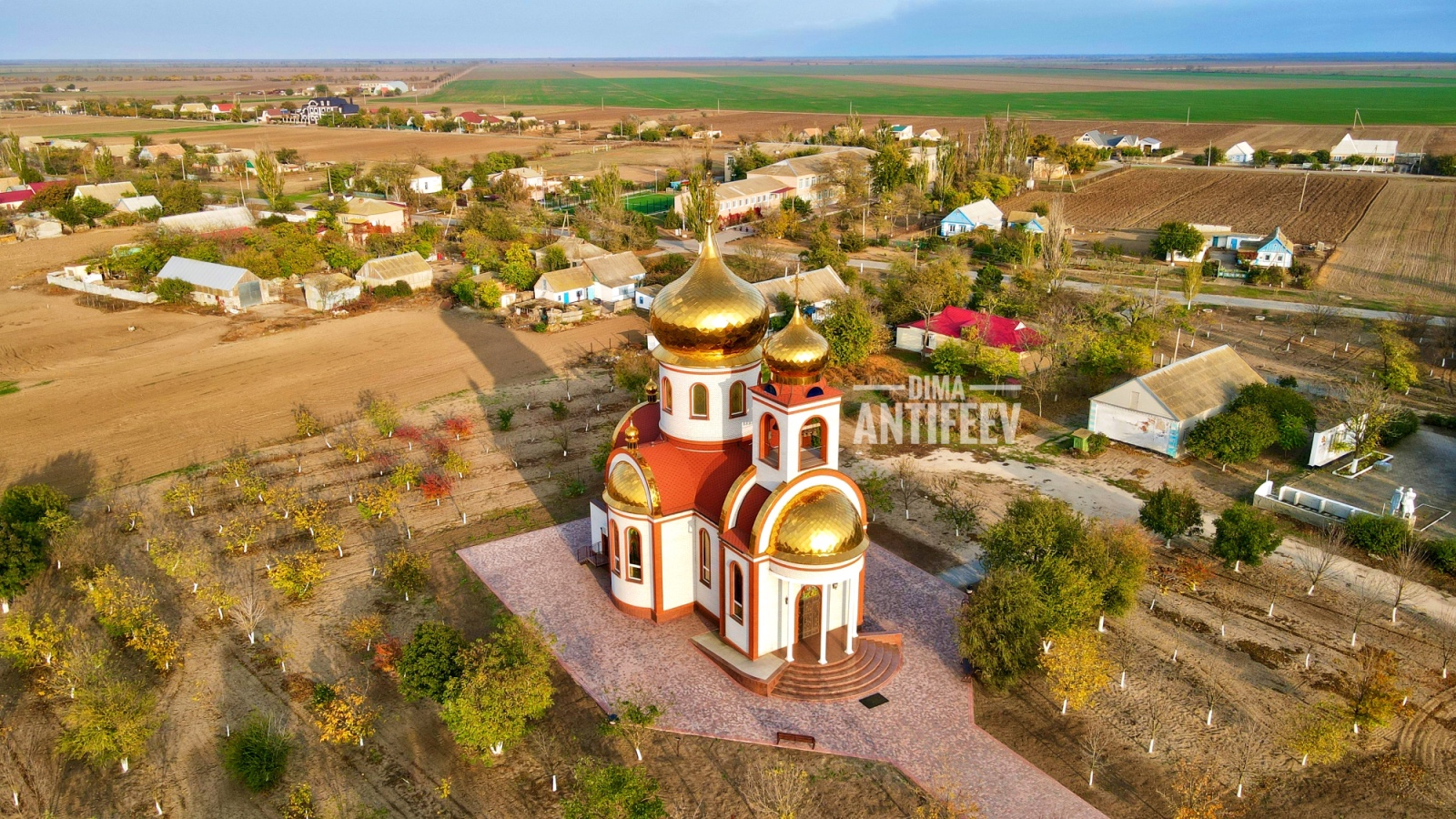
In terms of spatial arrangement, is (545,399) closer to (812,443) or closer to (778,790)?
(812,443)

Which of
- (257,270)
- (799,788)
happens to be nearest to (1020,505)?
(799,788)

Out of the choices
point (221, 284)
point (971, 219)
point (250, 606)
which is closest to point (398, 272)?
point (221, 284)

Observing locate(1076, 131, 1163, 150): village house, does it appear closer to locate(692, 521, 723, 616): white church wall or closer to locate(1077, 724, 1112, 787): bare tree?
locate(692, 521, 723, 616): white church wall

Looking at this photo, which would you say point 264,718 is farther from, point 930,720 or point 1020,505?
point 1020,505

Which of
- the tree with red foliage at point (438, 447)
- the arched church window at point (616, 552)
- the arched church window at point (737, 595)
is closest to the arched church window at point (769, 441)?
Answer: the arched church window at point (737, 595)

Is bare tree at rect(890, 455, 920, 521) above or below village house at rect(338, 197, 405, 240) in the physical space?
below

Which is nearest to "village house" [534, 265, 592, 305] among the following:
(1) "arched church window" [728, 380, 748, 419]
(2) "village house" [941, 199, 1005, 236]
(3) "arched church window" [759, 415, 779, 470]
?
(2) "village house" [941, 199, 1005, 236]

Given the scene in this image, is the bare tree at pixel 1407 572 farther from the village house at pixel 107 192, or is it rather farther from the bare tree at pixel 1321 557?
the village house at pixel 107 192
